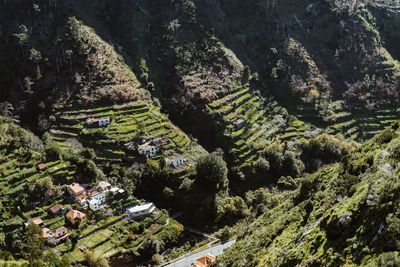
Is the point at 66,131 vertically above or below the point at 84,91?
below

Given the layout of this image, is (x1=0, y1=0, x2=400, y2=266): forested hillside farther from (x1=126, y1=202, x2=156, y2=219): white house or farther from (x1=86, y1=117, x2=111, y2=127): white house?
(x1=126, y1=202, x2=156, y2=219): white house

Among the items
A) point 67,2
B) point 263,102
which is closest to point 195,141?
point 263,102

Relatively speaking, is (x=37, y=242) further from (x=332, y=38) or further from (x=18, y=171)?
(x=332, y=38)

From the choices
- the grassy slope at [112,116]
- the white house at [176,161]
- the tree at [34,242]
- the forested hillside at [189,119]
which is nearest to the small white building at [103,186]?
the forested hillside at [189,119]

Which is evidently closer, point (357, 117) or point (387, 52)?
point (357, 117)

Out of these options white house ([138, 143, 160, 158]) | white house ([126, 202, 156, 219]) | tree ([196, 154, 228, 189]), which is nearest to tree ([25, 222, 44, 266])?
white house ([126, 202, 156, 219])

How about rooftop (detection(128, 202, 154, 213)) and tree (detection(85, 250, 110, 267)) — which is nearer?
tree (detection(85, 250, 110, 267))
